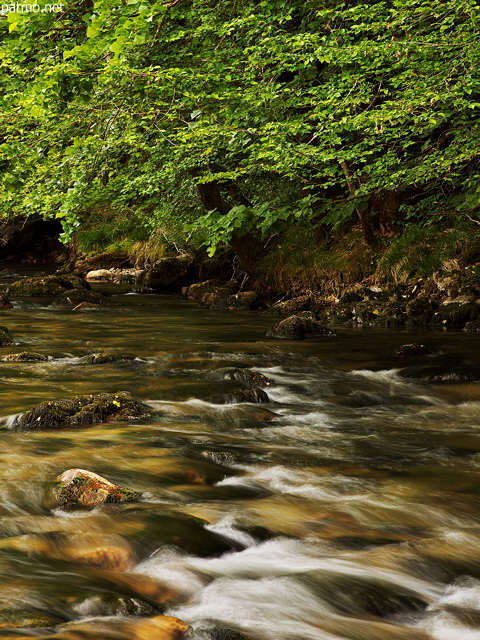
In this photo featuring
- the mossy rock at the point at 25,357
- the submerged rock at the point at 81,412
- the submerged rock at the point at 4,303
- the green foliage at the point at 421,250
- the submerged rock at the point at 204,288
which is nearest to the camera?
the submerged rock at the point at 81,412

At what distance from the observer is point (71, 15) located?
11.9 meters

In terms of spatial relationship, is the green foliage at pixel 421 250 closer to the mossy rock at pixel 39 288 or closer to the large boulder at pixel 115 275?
the mossy rock at pixel 39 288

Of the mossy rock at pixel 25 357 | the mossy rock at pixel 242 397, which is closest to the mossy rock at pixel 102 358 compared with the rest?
the mossy rock at pixel 25 357

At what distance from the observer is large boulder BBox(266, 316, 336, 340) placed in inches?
483

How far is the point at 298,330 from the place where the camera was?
12.3 m

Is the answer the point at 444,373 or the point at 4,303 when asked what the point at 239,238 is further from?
the point at 444,373

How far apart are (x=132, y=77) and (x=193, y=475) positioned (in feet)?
23.3

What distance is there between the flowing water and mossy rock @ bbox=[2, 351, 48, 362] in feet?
0.89

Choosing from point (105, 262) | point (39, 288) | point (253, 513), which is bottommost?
point (253, 513)

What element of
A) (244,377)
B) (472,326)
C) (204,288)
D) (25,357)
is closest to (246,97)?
(244,377)

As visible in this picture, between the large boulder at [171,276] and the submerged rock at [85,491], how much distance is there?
16.1m

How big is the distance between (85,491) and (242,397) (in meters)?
3.33

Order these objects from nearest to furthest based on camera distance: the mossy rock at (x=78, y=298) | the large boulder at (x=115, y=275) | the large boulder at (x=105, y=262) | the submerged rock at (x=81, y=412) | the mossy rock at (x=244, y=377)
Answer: the submerged rock at (x=81, y=412) → the mossy rock at (x=244, y=377) → the mossy rock at (x=78, y=298) → the large boulder at (x=115, y=275) → the large boulder at (x=105, y=262)

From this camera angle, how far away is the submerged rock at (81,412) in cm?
635
